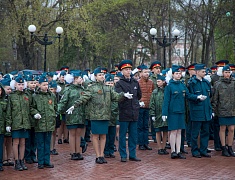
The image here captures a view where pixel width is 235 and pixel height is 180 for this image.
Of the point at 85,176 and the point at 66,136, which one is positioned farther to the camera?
the point at 66,136

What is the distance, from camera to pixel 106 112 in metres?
10.1

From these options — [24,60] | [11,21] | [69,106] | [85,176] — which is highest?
[11,21]

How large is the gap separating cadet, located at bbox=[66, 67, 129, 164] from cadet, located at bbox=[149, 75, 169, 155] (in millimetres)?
1614

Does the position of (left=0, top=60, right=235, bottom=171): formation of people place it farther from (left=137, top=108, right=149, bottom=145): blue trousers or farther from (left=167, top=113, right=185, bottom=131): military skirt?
(left=137, top=108, right=149, bottom=145): blue trousers

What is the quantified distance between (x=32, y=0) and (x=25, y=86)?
77.5 ft

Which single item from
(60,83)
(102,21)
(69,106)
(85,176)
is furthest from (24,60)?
(85,176)

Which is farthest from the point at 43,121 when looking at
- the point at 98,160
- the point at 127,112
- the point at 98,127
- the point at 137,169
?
the point at 137,169

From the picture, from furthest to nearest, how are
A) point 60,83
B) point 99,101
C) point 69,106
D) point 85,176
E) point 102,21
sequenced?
point 102,21 < point 60,83 < point 69,106 < point 99,101 < point 85,176

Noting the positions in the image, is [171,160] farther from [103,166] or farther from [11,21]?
[11,21]

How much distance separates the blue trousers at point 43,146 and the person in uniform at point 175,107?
2.79 m

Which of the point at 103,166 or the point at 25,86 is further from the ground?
the point at 25,86

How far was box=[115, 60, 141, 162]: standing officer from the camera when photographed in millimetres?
10391

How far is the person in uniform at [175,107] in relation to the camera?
10602 millimetres

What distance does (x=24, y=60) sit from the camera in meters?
33.0
